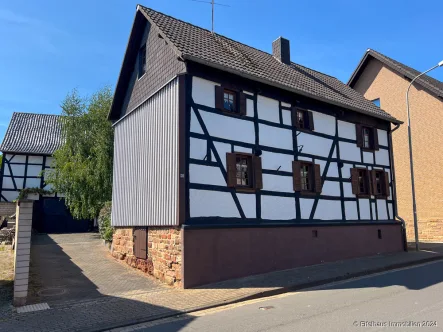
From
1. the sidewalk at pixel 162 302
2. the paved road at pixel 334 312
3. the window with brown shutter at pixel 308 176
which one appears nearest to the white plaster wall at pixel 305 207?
the window with brown shutter at pixel 308 176

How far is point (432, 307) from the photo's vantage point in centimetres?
679

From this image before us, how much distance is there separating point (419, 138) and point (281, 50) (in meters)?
11.1

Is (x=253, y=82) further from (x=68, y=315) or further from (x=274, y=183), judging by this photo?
(x=68, y=315)

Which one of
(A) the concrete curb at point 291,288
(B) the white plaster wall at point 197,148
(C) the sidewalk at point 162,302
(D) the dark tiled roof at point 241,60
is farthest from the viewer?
(D) the dark tiled roof at point 241,60

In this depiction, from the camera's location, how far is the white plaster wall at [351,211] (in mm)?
14367

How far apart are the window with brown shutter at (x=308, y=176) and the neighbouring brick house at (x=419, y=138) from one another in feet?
37.6

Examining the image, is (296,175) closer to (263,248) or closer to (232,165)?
(232,165)

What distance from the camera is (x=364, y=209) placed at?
49.5 feet

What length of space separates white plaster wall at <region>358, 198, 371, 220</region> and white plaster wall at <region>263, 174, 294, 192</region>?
398 cm

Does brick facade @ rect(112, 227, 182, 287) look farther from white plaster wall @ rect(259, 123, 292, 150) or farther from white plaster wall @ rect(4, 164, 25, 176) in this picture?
white plaster wall @ rect(4, 164, 25, 176)

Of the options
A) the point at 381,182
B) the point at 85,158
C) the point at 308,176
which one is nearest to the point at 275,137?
the point at 308,176

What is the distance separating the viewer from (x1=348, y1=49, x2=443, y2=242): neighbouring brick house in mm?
21250

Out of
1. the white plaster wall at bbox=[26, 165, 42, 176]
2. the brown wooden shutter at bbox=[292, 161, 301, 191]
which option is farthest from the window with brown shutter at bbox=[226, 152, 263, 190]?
the white plaster wall at bbox=[26, 165, 42, 176]

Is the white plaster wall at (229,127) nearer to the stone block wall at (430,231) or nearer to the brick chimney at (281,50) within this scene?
the brick chimney at (281,50)
